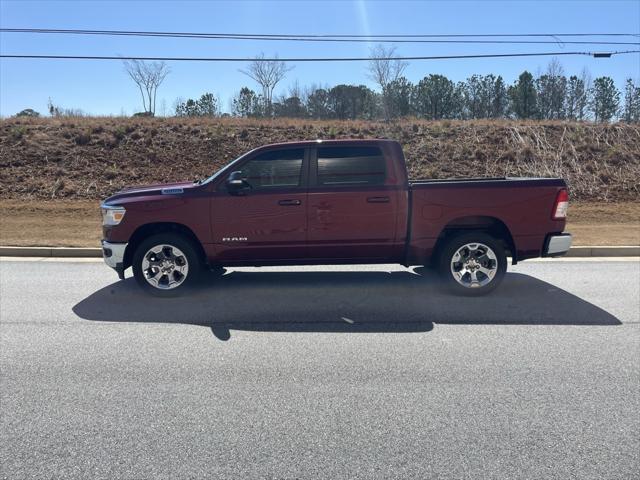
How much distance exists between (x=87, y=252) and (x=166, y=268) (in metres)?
4.31

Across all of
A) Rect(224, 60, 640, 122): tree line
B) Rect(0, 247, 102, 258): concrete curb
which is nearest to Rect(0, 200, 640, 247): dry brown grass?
Rect(0, 247, 102, 258): concrete curb

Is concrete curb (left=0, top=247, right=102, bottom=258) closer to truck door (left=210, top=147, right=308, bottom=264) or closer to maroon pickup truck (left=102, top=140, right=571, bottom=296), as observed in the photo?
maroon pickup truck (left=102, top=140, right=571, bottom=296)

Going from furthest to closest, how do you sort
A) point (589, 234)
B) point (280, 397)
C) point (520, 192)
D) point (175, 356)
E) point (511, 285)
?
point (589, 234)
point (511, 285)
point (520, 192)
point (175, 356)
point (280, 397)

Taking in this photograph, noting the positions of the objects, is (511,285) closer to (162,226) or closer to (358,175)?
(358,175)

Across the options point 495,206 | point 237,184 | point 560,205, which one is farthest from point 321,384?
point 560,205

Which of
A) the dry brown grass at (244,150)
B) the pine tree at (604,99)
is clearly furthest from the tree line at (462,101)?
the dry brown grass at (244,150)

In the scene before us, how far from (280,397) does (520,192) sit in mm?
4375

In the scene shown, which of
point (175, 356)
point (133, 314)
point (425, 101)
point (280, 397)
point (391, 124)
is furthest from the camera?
point (425, 101)

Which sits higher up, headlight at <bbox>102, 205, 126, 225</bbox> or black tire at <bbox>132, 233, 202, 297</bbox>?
headlight at <bbox>102, 205, 126, 225</bbox>

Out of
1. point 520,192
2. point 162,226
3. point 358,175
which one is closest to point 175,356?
point 162,226

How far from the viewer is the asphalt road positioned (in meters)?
2.93

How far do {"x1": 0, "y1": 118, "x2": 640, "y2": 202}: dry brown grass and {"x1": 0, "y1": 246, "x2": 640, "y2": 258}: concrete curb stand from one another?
758cm

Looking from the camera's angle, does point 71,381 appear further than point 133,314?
No

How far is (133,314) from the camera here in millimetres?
5922
